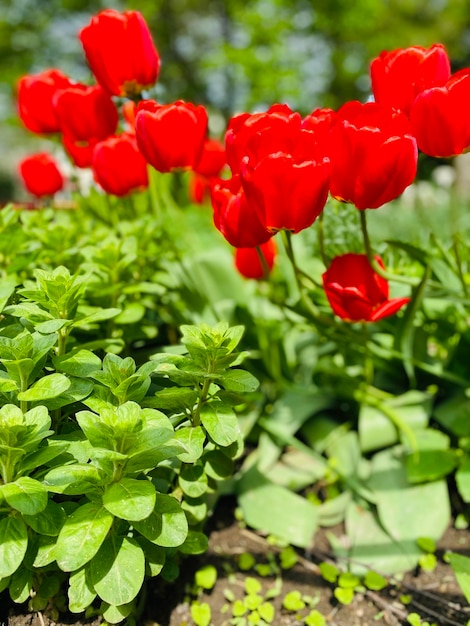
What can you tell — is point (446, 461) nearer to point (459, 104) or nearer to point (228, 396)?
point (228, 396)

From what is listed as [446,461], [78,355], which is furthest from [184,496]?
[446,461]

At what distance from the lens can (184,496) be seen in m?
1.10

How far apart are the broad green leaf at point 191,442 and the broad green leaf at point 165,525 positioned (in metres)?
0.07

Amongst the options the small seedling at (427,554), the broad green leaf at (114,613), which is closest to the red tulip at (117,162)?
the broad green leaf at (114,613)

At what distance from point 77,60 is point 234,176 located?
17.5m

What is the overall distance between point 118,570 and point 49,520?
0.42ft

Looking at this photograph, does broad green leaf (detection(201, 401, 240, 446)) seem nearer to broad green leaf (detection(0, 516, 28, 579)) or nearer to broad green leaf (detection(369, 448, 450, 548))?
broad green leaf (detection(0, 516, 28, 579))

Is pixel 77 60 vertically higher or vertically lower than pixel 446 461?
lower

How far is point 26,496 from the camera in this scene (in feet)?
2.50

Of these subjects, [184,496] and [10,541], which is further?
[184,496]

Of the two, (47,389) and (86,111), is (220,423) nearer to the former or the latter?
(47,389)

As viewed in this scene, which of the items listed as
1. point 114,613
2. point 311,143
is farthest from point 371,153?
point 114,613

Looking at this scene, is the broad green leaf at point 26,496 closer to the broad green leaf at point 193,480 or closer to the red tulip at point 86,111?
the broad green leaf at point 193,480

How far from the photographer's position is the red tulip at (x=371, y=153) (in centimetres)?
96
